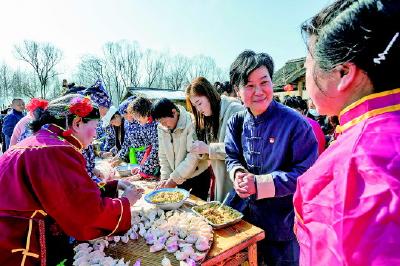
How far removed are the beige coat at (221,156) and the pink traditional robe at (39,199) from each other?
1.20 m

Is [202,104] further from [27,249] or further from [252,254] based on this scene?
[27,249]

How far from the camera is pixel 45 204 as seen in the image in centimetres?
144

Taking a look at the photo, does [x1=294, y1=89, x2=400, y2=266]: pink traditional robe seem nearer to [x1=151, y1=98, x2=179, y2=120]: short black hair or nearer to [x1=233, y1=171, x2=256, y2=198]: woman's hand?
[x1=233, y1=171, x2=256, y2=198]: woman's hand

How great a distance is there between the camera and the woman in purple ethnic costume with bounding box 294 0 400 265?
19.3 inches

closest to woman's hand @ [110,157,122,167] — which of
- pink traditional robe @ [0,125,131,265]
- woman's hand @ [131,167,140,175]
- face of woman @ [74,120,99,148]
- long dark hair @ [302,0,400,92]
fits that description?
woman's hand @ [131,167,140,175]

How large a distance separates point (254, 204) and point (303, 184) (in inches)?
49.1

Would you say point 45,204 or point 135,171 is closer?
point 45,204

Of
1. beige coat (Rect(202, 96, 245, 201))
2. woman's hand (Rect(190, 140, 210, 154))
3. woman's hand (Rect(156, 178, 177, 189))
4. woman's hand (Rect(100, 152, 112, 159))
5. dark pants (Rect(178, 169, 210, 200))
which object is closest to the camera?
beige coat (Rect(202, 96, 245, 201))

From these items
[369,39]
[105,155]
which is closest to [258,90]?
[369,39]

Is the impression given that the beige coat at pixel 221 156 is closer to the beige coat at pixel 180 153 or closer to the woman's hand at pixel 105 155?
the beige coat at pixel 180 153

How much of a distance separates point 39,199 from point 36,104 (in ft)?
2.23

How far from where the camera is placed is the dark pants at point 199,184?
10.1 ft

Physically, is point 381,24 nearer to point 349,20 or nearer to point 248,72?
point 349,20

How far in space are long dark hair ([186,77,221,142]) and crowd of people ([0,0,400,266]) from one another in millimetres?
11
